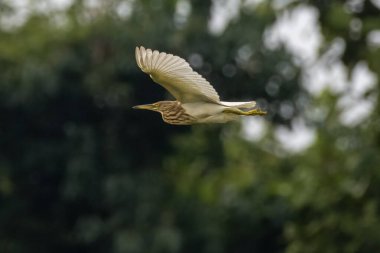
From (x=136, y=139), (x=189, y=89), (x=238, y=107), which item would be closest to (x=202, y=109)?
(x=189, y=89)

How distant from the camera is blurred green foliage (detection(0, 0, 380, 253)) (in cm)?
1922

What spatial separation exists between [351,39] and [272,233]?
2542mm

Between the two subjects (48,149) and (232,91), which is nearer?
(232,91)

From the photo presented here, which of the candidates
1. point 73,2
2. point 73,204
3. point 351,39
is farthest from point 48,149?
point 351,39

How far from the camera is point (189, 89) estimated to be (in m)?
7.02

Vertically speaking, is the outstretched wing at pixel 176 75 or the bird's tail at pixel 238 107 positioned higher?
the outstretched wing at pixel 176 75

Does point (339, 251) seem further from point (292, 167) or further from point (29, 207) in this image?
point (29, 207)

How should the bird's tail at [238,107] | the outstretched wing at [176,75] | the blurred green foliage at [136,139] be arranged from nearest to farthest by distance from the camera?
the bird's tail at [238,107], the outstretched wing at [176,75], the blurred green foliage at [136,139]

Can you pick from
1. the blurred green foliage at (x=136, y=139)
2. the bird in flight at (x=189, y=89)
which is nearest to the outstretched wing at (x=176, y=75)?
the bird in flight at (x=189, y=89)

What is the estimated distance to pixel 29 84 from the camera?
1969 centimetres

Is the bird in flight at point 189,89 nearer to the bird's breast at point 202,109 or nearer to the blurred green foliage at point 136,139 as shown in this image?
the bird's breast at point 202,109

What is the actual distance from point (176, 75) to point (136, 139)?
13.8 metres

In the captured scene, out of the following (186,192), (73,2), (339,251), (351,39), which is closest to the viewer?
(339,251)

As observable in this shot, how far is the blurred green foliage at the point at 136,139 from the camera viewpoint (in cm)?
1922
